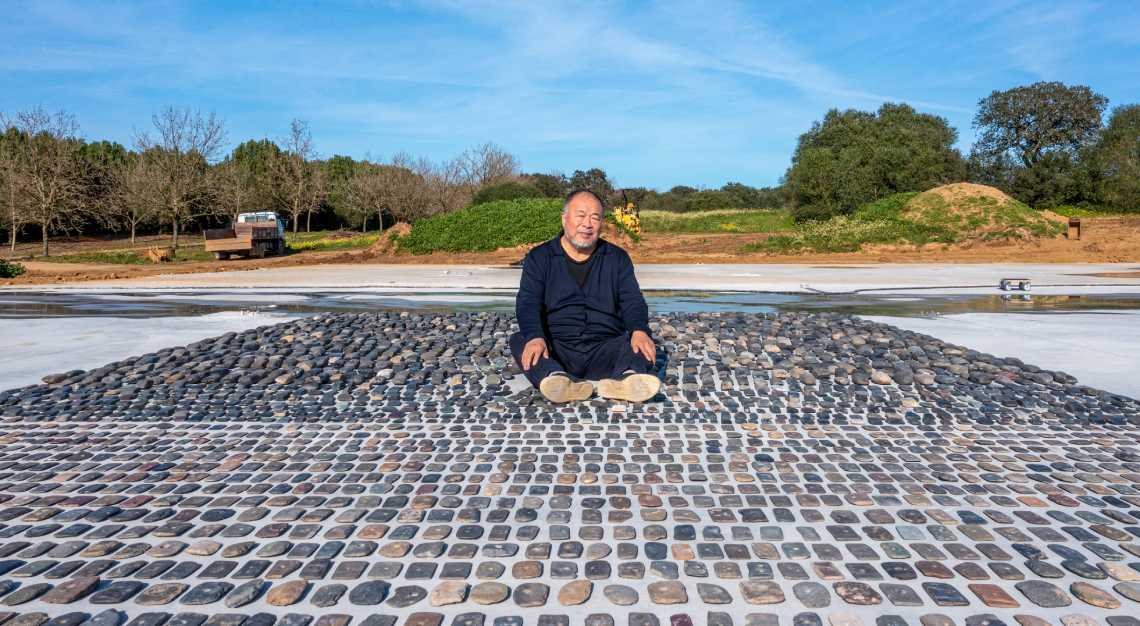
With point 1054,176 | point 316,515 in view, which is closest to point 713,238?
point 1054,176

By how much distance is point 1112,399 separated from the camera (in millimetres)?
5230

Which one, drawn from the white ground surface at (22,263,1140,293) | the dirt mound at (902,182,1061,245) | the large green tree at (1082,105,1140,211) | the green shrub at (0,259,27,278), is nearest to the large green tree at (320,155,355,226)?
the green shrub at (0,259,27,278)

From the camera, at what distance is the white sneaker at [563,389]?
16.3ft

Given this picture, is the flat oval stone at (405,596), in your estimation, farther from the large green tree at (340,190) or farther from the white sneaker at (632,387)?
the large green tree at (340,190)

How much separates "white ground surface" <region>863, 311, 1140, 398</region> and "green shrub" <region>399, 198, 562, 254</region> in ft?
71.0

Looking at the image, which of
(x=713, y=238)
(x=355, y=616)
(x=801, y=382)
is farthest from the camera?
(x=713, y=238)

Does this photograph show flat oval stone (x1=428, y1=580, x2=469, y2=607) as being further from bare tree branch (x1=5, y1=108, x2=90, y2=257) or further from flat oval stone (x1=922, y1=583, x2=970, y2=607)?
bare tree branch (x1=5, y1=108, x2=90, y2=257)

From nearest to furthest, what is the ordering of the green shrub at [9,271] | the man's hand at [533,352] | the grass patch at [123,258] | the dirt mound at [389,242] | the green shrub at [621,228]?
the man's hand at [533,352], the green shrub at [9,271], the grass patch at [123,258], the dirt mound at [389,242], the green shrub at [621,228]

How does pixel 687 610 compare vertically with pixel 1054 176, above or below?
below

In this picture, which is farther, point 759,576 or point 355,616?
point 759,576

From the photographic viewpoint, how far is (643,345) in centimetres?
503

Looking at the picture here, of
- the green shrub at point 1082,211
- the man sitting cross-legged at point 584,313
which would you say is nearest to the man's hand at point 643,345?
the man sitting cross-legged at point 584,313

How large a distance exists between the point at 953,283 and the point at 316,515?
50.1 feet

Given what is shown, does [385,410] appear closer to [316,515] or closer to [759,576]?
[316,515]
